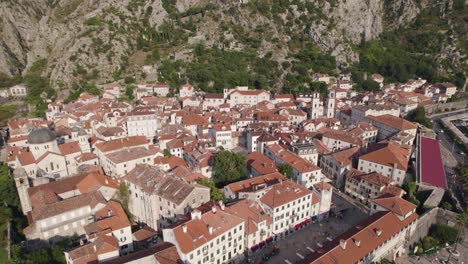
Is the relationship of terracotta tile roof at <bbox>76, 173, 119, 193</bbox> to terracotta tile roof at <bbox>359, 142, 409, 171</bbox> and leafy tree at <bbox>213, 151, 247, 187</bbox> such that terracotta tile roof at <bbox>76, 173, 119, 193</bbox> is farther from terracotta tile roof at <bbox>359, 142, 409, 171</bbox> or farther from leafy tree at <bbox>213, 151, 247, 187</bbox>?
terracotta tile roof at <bbox>359, 142, 409, 171</bbox>

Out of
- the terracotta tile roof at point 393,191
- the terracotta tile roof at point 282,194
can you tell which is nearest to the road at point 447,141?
the terracotta tile roof at point 393,191

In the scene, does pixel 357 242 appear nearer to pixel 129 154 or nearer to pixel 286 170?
pixel 286 170

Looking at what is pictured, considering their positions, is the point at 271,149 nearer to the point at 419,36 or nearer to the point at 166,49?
the point at 166,49

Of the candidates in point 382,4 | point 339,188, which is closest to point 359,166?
point 339,188

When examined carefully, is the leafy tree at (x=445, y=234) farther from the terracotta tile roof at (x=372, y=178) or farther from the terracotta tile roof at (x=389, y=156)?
the terracotta tile roof at (x=389, y=156)

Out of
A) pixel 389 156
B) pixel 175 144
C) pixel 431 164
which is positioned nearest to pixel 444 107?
pixel 431 164
